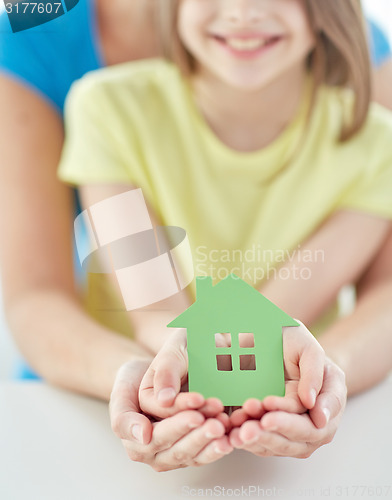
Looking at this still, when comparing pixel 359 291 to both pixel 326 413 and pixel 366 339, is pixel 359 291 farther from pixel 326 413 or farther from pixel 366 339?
pixel 326 413

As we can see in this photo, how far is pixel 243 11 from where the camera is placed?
0.43m

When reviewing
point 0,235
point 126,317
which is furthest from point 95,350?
point 0,235

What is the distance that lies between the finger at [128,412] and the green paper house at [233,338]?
3 centimetres

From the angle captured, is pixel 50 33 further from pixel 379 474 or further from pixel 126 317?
pixel 379 474

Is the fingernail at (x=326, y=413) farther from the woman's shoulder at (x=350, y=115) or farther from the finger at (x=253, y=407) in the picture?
the woman's shoulder at (x=350, y=115)

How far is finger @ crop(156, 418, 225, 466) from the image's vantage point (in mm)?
252

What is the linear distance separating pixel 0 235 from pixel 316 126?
284 millimetres

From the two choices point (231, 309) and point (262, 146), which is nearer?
point (231, 309)

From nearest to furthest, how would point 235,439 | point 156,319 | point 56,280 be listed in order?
point 235,439 → point 156,319 → point 56,280

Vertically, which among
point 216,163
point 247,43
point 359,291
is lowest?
point 359,291

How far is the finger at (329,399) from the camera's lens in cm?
27

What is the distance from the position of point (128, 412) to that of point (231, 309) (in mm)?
71

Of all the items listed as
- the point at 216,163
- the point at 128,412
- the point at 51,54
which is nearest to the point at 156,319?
the point at 128,412

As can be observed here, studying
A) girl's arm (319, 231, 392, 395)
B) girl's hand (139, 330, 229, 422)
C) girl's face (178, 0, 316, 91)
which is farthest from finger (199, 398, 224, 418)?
girl's face (178, 0, 316, 91)
